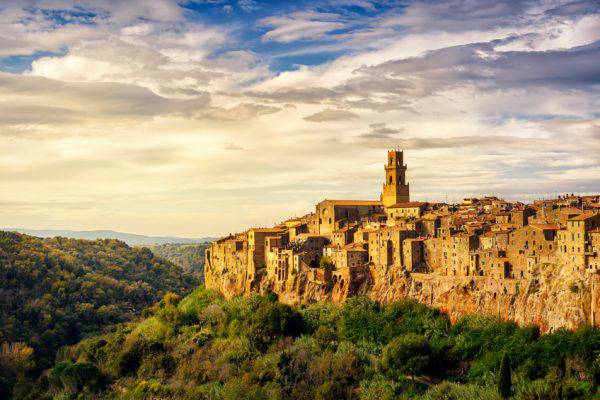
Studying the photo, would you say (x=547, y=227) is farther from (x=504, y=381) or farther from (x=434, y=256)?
(x=504, y=381)

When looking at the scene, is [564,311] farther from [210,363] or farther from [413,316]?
[210,363]

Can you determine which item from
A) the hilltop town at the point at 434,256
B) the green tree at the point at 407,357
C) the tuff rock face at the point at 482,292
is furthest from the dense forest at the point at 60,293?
the green tree at the point at 407,357

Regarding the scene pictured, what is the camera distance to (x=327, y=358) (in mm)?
55250

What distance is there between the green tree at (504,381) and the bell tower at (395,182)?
33704mm

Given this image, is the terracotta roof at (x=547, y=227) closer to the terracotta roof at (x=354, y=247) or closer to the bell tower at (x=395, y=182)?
the terracotta roof at (x=354, y=247)

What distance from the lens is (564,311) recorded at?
46781mm

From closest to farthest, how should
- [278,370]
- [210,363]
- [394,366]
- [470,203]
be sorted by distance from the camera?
[394,366] → [278,370] → [210,363] → [470,203]

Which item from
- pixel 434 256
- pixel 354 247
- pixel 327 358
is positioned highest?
pixel 354 247

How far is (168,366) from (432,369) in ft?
83.3

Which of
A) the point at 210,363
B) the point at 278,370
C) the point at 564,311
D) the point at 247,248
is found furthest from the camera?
the point at 247,248

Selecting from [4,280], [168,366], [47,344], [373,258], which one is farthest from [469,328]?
[4,280]

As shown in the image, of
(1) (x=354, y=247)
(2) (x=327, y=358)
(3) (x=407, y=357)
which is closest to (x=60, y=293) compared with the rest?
(1) (x=354, y=247)

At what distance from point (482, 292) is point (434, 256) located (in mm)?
6779

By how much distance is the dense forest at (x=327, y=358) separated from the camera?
4584cm
